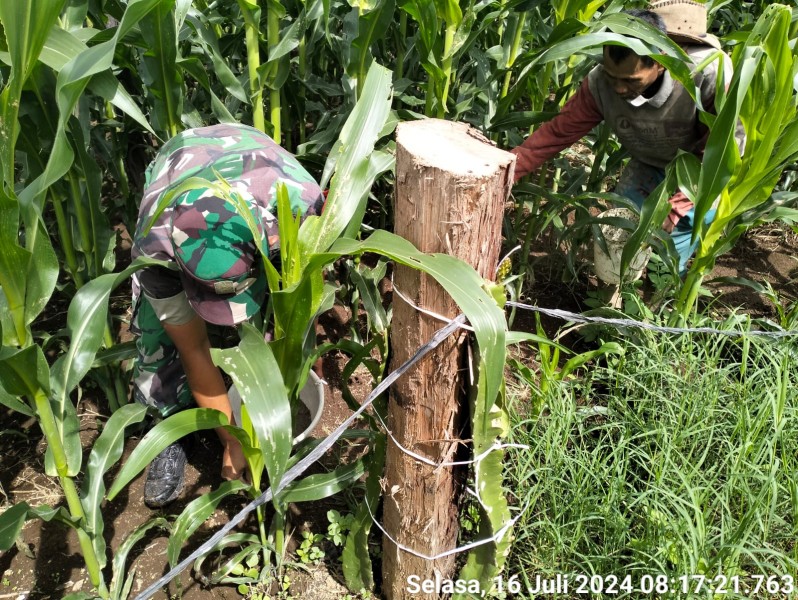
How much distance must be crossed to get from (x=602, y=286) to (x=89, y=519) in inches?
87.1

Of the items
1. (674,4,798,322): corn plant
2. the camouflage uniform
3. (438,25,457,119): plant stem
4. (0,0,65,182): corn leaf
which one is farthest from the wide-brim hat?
(0,0,65,182): corn leaf

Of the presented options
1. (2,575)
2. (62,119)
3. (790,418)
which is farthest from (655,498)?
(2,575)

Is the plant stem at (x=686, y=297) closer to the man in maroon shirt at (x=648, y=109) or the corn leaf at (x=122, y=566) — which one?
the man in maroon shirt at (x=648, y=109)

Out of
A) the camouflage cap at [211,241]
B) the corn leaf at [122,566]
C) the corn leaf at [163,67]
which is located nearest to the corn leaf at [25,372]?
the camouflage cap at [211,241]

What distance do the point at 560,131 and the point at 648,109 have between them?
322 mm

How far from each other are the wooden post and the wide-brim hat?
1353mm

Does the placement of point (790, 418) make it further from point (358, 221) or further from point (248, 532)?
point (248, 532)

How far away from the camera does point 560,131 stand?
2453 mm

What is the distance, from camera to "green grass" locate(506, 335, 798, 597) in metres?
1.62

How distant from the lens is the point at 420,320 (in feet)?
4.53

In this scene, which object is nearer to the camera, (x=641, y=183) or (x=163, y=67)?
(x=163, y=67)

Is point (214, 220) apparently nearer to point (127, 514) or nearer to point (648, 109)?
point (127, 514)

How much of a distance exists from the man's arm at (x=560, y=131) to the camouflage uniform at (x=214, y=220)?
1.05 metres

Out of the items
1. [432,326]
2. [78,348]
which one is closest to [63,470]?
[78,348]
